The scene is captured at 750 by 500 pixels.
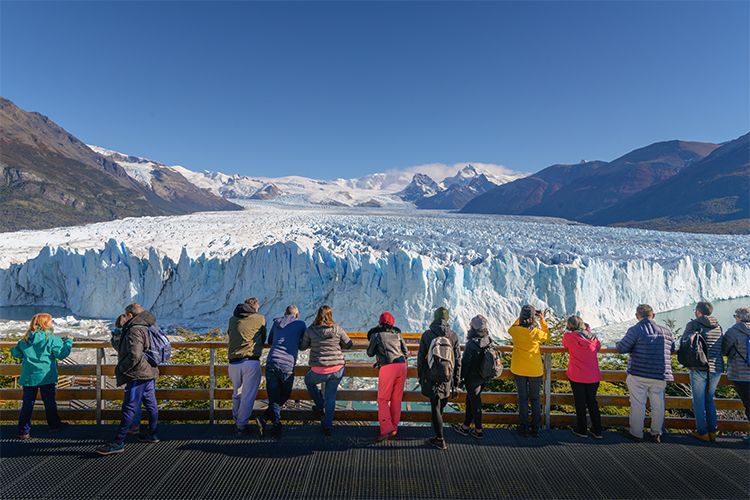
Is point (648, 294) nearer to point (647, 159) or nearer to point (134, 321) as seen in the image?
point (134, 321)

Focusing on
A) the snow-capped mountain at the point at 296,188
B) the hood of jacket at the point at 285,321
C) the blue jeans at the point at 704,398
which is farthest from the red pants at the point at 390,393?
the snow-capped mountain at the point at 296,188

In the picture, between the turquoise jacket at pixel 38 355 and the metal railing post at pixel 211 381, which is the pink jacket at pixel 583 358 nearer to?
the metal railing post at pixel 211 381

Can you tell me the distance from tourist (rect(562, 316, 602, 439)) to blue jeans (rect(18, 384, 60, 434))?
4.86m

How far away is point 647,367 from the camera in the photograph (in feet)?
12.7

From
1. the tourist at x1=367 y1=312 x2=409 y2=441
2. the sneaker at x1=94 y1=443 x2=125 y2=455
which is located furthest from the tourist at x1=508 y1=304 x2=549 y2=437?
the sneaker at x1=94 y1=443 x2=125 y2=455

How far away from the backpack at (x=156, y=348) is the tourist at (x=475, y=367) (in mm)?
2712

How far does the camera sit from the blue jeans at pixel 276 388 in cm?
392

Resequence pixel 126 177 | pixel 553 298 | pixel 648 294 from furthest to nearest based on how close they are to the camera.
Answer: pixel 126 177 → pixel 648 294 → pixel 553 298

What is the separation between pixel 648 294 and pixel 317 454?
17.5 m

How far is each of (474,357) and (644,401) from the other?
66.8 inches

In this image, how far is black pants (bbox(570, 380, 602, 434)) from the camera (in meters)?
4.03

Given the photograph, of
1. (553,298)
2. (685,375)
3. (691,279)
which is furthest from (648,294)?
(685,375)

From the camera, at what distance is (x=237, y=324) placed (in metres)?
3.92

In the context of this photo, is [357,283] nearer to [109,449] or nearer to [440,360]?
[440,360]
